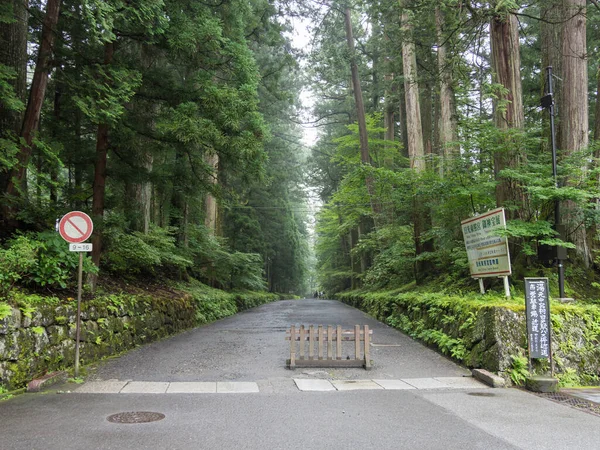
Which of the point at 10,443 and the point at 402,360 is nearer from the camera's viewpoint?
the point at 10,443

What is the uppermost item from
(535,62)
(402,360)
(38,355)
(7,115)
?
(535,62)

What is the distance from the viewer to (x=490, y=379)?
664 centimetres

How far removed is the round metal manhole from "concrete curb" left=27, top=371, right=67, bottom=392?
5.75 feet

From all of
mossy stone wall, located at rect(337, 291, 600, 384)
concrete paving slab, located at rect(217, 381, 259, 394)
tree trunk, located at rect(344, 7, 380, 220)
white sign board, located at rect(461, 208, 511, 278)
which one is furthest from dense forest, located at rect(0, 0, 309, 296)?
tree trunk, located at rect(344, 7, 380, 220)

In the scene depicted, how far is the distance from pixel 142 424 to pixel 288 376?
3032 millimetres

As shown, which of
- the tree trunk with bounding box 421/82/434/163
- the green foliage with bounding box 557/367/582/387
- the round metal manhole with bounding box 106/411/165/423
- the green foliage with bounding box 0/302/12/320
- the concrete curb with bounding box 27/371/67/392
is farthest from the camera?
the tree trunk with bounding box 421/82/434/163

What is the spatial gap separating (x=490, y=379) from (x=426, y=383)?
0.98 meters

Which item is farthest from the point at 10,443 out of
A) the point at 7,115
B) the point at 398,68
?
the point at 398,68

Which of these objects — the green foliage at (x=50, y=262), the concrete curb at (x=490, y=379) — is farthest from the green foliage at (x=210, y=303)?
the concrete curb at (x=490, y=379)

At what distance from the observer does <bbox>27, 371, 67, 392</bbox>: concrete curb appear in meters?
5.77

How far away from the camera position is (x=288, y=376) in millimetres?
7117

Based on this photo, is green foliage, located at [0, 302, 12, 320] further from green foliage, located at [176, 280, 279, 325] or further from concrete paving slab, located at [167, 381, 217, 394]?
green foliage, located at [176, 280, 279, 325]

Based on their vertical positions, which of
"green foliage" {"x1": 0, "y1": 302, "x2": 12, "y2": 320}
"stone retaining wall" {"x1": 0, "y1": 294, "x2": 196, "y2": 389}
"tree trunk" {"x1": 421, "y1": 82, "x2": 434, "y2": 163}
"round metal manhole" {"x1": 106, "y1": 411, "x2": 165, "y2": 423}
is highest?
"tree trunk" {"x1": 421, "y1": 82, "x2": 434, "y2": 163}

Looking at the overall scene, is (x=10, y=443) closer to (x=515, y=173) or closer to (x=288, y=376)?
(x=288, y=376)
